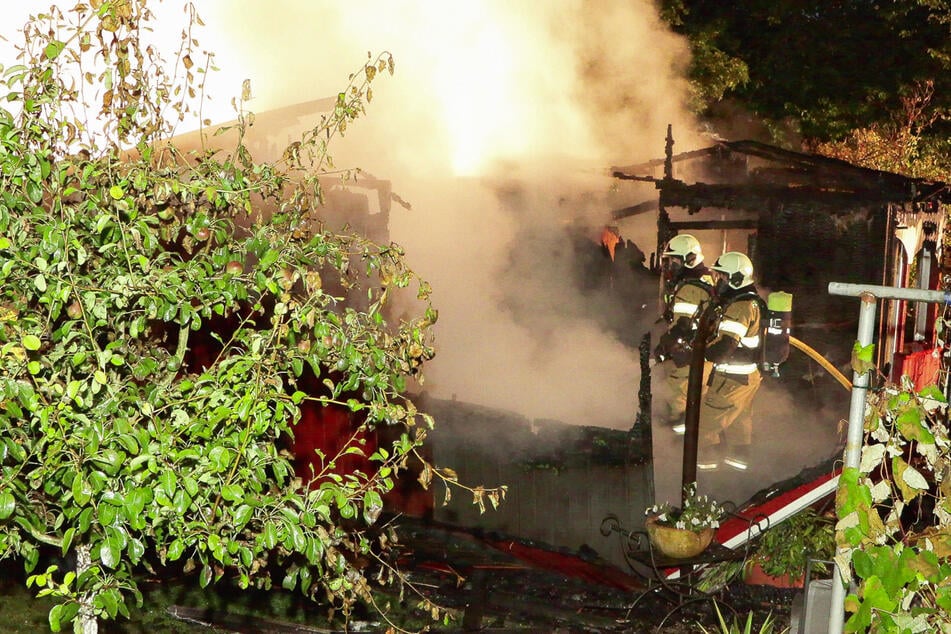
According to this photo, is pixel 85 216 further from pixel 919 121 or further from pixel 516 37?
pixel 919 121

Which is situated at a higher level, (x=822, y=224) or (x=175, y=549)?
(x=822, y=224)

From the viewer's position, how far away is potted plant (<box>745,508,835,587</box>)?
243 inches

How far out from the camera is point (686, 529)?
19.7ft

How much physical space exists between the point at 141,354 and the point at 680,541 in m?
3.86

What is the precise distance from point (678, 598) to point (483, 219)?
13.2ft

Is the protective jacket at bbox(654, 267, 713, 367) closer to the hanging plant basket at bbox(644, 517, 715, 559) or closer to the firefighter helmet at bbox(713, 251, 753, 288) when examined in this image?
the firefighter helmet at bbox(713, 251, 753, 288)

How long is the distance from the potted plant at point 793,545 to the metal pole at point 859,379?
3315 mm

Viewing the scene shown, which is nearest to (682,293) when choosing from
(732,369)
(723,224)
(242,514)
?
(732,369)

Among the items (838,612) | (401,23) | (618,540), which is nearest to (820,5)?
(401,23)

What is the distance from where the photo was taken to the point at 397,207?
348 inches

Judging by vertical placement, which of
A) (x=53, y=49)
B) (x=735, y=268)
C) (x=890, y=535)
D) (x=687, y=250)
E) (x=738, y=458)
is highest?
(x=53, y=49)

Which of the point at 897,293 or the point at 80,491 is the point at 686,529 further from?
the point at 80,491

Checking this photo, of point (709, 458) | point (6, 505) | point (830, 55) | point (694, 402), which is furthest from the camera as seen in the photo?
point (830, 55)

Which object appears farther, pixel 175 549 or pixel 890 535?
pixel 890 535
